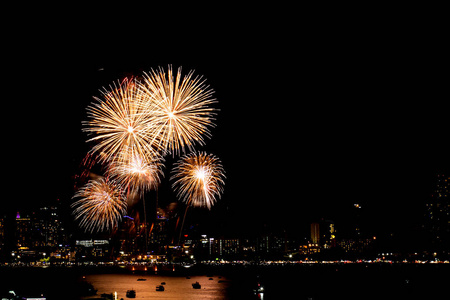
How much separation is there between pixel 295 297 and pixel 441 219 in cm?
12068

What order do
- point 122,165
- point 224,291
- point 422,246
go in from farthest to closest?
1. point 422,246
2. point 224,291
3. point 122,165

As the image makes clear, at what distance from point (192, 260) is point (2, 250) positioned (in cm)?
6371

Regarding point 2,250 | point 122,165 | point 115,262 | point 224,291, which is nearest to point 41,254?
point 2,250

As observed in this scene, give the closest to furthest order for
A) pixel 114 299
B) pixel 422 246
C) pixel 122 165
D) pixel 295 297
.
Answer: pixel 122 165 → pixel 114 299 → pixel 295 297 → pixel 422 246

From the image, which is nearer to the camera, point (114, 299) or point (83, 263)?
point (114, 299)

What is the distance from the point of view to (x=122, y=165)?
30.5 m

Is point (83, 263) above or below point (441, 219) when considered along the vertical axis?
below

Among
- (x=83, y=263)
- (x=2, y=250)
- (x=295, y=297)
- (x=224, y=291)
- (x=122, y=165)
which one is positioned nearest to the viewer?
(x=122, y=165)

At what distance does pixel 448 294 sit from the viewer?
69250 mm

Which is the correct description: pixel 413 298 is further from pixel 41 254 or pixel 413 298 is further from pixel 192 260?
pixel 41 254

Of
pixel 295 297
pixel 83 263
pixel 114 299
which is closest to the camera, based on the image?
pixel 114 299

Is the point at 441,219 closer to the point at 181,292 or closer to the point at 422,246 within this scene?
the point at 422,246

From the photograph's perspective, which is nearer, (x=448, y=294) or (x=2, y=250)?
(x=448, y=294)

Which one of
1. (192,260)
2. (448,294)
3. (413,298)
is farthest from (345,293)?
(192,260)
